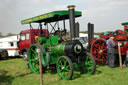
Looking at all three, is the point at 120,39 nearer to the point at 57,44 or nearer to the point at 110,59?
the point at 110,59

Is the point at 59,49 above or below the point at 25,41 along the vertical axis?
below

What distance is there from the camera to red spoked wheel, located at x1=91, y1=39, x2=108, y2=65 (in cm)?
696

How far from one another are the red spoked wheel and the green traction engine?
1600mm

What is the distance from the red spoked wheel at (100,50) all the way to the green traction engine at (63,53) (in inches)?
63.0

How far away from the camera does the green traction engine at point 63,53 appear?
15.6 ft

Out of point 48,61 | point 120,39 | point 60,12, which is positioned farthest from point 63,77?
point 120,39

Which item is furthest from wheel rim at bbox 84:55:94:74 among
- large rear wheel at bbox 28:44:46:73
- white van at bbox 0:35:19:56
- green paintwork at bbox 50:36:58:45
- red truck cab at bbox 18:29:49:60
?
white van at bbox 0:35:19:56

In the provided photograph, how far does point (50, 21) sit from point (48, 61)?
169 cm

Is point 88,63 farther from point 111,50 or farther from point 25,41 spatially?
point 25,41

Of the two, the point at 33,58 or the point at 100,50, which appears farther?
the point at 100,50

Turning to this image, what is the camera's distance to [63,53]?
5.05 meters

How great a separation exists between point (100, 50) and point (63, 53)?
99.6 inches

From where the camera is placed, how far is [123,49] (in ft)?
20.3

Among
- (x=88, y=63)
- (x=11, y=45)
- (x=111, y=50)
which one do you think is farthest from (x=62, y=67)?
(x=11, y=45)
